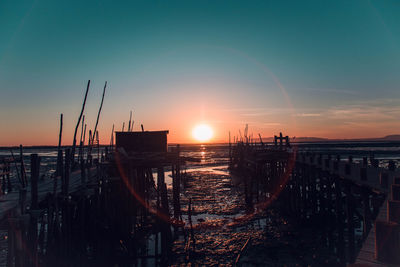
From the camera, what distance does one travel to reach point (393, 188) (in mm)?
4785

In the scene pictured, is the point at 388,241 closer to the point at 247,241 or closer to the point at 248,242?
the point at 247,241

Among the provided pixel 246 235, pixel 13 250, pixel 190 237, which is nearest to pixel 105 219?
pixel 190 237

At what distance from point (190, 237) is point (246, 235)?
2.82 m

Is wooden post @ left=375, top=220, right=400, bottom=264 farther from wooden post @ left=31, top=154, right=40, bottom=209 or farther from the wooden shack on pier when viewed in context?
the wooden shack on pier

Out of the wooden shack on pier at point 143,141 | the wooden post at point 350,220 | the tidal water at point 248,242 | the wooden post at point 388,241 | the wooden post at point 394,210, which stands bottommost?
the tidal water at point 248,242

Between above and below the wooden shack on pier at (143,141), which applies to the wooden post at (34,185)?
below

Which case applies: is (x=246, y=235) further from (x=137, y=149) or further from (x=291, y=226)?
(x=137, y=149)

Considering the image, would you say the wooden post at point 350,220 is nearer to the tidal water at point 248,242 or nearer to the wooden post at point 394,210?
the tidal water at point 248,242

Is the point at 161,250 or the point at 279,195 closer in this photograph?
the point at 161,250

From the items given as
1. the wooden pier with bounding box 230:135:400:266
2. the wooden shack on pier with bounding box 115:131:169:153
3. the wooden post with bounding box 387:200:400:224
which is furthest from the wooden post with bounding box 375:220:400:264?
the wooden shack on pier with bounding box 115:131:169:153

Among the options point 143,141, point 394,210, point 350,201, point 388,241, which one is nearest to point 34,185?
point 388,241

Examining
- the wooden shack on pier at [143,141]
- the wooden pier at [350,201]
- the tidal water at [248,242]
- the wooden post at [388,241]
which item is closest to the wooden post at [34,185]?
the tidal water at [248,242]

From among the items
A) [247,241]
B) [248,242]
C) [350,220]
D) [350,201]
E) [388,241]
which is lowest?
[248,242]

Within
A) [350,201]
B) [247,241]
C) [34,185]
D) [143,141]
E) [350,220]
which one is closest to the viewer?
[34,185]
